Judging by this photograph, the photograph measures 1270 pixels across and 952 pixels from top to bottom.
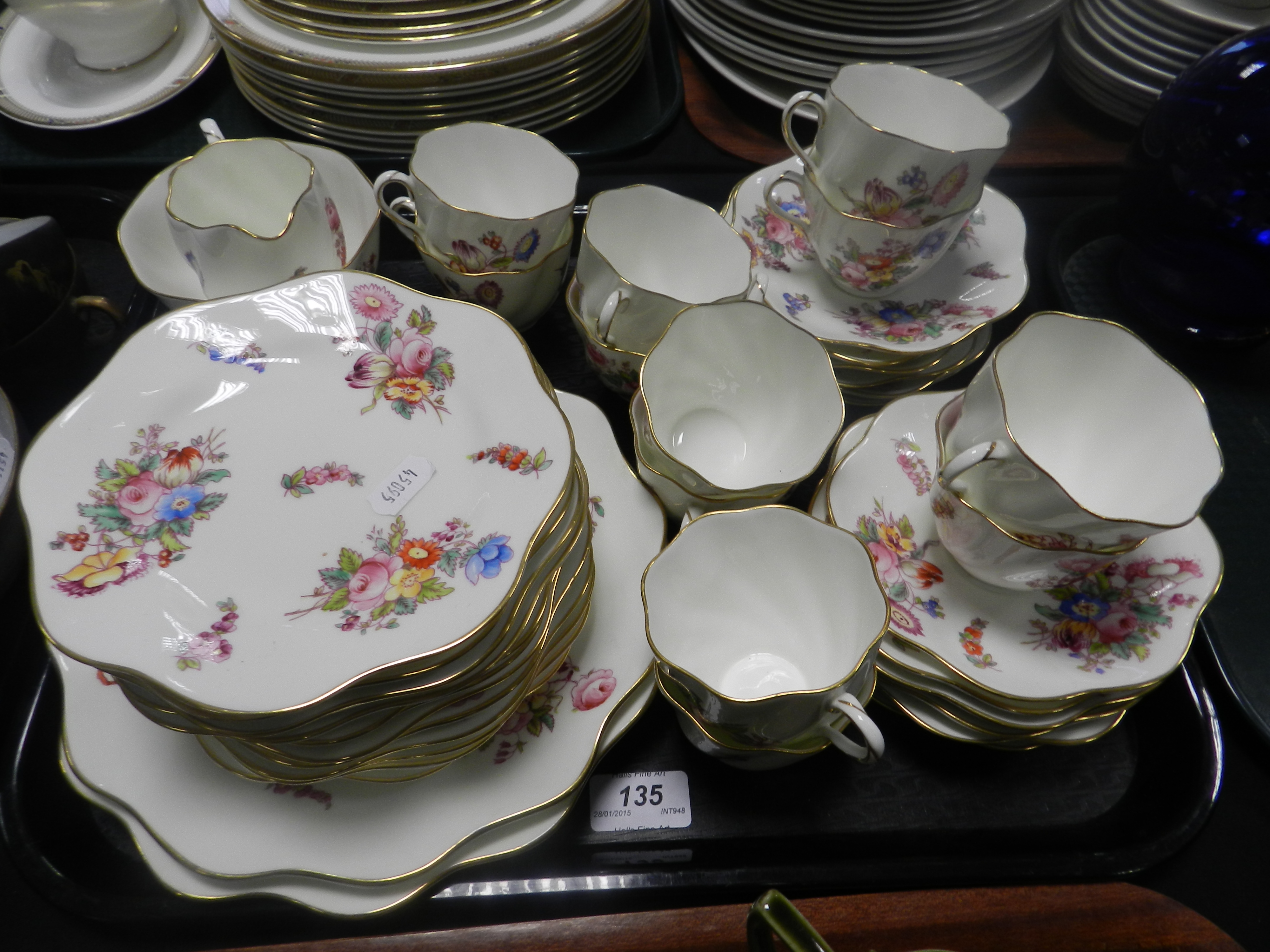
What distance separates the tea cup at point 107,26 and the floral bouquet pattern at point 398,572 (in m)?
0.84

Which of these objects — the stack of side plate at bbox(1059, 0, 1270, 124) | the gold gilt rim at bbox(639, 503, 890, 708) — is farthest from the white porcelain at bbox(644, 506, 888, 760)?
the stack of side plate at bbox(1059, 0, 1270, 124)

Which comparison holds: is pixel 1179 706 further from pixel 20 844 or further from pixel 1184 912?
pixel 20 844

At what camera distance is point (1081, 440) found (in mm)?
708

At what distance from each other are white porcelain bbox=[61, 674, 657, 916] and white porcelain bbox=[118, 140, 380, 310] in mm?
462

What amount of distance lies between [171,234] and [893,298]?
2.54 ft

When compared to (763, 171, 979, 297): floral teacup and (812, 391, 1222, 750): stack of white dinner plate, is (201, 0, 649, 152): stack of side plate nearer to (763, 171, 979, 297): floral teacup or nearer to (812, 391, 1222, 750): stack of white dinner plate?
(763, 171, 979, 297): floral teacup

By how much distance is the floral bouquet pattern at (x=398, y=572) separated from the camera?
526 mm

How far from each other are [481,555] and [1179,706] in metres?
0.62

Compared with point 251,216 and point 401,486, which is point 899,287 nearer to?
point 401,486

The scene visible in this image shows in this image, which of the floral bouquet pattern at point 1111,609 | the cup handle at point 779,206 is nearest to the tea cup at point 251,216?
the cup handle at point 779,206

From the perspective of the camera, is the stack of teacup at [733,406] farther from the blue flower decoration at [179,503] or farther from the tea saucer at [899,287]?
the blue flower decoration at [179,503]

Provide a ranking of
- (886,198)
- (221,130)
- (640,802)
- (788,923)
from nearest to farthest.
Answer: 1. (788,923)
2. (640,802)
3. (886,198)
4. (221,130)

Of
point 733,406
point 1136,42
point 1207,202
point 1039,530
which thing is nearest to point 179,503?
point 733,406

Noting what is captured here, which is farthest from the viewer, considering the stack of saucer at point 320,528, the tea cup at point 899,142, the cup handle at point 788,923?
the tea cup at point 899,142
